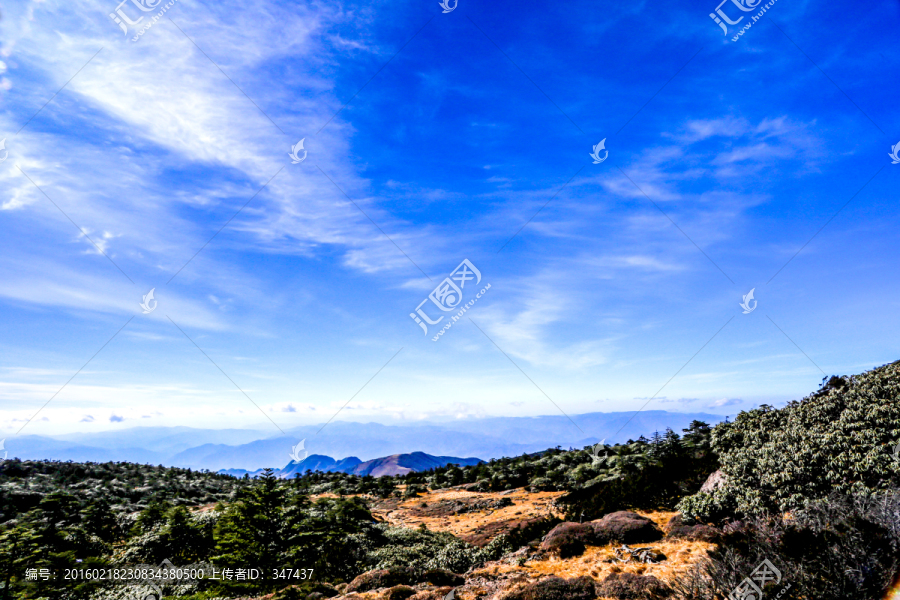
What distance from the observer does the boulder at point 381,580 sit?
438 inches

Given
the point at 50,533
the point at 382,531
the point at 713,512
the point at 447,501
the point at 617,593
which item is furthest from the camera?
the point at 447,501

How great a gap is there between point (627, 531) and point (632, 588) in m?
4.69

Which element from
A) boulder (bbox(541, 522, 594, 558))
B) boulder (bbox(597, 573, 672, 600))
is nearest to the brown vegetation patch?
boulder (bbox(541, 522, 594, 558))

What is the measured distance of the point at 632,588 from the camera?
28.3ft

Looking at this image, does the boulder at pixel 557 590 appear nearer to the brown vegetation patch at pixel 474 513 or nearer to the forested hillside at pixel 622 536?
the forested hillside at pixel 622 536

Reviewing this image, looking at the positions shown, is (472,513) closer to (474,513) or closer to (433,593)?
(474,513)

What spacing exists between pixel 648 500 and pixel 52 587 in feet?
69.1

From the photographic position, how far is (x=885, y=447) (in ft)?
32.1

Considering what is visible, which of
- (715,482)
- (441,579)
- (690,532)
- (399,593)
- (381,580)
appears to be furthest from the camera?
(715,482)

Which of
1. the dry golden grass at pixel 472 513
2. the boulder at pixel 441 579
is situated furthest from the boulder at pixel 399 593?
the dry golden grass at pixel 472 513

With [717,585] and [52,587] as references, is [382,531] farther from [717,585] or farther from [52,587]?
[717,585]

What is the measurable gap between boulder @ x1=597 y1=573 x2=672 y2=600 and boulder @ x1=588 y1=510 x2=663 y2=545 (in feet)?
11.9

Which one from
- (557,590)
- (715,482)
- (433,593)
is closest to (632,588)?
(557,590)

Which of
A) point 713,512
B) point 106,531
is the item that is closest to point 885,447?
point 713,512
